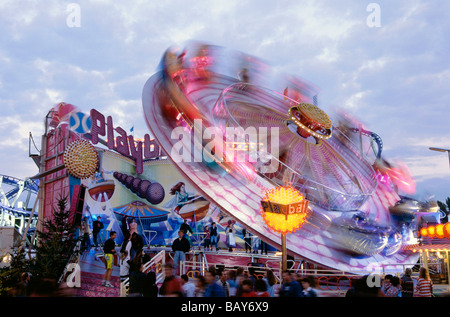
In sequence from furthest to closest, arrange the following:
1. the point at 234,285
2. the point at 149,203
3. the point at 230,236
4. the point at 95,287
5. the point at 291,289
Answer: the point at 149,203 → the point at 230,236 → the point at 95,287 → the point at 234,285 → the point at 291,289

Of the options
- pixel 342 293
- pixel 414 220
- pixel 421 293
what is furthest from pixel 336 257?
pixel 421 293

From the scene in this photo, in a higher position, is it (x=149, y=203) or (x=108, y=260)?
(x=149, y=203)

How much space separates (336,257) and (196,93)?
9780 millimetres

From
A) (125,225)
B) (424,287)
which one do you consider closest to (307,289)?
(424,287)

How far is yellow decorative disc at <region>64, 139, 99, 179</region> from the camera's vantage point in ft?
81.7

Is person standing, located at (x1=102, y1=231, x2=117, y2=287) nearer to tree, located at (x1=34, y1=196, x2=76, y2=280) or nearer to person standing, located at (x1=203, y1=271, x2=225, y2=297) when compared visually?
tree, located at (x1=34, y1=196, x2=76, y2=280)

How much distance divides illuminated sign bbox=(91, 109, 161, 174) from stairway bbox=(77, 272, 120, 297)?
1310 centimetres

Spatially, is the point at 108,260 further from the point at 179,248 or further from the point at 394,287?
the point at 394,287

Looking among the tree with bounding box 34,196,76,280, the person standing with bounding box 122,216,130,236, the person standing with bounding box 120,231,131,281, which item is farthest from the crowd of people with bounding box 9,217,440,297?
the person standing with bounding box 122,216,130,236

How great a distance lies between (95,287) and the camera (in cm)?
1427

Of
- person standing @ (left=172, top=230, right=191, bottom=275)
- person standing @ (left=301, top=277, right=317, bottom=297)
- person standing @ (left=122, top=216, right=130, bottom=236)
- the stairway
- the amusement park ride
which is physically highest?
the amusement park ride

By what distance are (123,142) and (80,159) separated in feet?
11.9

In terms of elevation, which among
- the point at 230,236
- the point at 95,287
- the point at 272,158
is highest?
the point at 272,158
